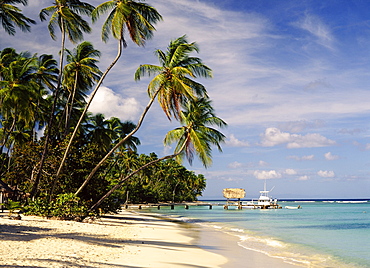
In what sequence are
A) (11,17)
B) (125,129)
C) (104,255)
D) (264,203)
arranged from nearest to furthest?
(104,255)
(11,17)
(125,129)
(264,203)

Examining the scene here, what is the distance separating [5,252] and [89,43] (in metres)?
18.1

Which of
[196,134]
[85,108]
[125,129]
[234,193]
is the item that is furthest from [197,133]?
[234,193]

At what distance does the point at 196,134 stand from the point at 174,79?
472cm

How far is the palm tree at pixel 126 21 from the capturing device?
19.1 metres

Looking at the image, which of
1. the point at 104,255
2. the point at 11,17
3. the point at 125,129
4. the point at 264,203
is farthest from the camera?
the point at 264,203

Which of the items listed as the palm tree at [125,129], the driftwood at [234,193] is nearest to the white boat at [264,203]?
the driftwood at [234,193]

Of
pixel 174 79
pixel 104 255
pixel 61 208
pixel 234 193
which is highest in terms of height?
pixel 174 79

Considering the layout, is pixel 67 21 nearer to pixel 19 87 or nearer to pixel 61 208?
pixel 19 87

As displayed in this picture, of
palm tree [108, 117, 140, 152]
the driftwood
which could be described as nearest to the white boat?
the driftwood

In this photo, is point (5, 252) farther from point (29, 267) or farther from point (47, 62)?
point (47, 62)

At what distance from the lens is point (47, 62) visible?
2627cm

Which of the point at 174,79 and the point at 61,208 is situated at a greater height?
the point at 174,79

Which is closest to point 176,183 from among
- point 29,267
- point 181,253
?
point 181,253

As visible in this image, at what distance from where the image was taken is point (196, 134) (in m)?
22.2
